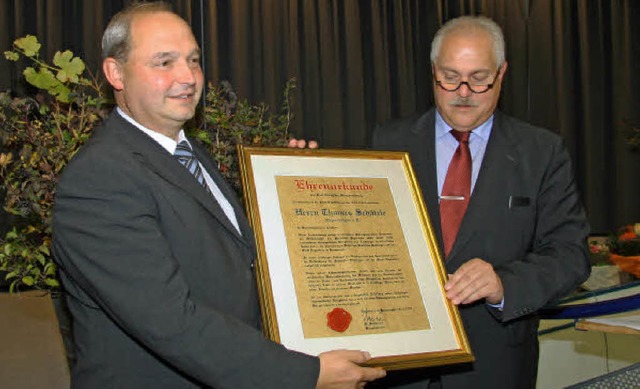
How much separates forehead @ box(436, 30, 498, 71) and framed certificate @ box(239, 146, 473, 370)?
0.41 meters

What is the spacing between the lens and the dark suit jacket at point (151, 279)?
1586mm

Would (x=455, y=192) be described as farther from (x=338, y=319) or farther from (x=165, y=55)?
(x=165, y=55)

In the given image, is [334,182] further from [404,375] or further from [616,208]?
[616,208]

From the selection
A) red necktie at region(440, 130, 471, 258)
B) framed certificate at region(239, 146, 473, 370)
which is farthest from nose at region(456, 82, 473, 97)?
framed certificate at region(239, 146, 473, 370)

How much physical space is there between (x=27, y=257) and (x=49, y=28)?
4560 millimetres

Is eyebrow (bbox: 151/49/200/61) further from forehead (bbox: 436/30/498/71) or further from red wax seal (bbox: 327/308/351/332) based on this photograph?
forehead (bbox: 436/30/498/71)

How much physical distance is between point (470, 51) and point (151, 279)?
124cm

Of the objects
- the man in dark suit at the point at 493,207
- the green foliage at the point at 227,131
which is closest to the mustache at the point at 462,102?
the man in dark suit at the point at 493,207

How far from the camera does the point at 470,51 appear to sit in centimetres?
225

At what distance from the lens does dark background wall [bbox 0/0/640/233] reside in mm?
6602

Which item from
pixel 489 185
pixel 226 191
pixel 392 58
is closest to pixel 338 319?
pixel 226 191

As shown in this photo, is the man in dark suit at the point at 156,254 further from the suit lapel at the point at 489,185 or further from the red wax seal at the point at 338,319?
the suit lapel at the point at 489,185

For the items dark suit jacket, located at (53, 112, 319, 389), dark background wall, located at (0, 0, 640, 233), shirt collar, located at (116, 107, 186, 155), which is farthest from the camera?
dark background wall, located at (0, 0, 640, 233)

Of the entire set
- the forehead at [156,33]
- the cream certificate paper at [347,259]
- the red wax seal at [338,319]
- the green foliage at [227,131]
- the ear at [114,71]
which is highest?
the forehead at [156,33]
